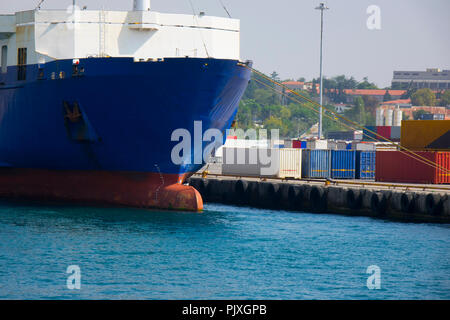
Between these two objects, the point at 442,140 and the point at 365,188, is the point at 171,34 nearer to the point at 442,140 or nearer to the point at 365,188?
the point at 365,188

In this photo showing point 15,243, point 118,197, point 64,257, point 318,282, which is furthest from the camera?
point 118,197

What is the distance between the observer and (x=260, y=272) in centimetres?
2522

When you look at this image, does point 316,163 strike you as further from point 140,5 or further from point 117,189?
point 140,5

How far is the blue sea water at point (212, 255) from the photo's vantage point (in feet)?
75.3

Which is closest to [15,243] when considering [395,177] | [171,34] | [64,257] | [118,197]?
[64,257]

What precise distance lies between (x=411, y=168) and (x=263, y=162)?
8990mm

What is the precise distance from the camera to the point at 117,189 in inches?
1468

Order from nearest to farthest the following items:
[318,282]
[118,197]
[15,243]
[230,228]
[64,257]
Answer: [318,282]
[64,257]
[15,243]
[230,228]
[118,197]

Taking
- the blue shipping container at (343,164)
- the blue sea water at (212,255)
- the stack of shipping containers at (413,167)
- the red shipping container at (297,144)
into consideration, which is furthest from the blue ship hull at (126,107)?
the red shipping container at (297,144)

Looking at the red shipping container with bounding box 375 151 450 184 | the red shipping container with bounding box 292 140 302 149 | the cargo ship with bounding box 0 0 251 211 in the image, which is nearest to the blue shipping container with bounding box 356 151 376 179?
the red shipping container with bounding box 375 151 450 184

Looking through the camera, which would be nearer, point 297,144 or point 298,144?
point 298,144

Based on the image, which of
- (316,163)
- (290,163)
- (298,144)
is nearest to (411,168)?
(316,163)

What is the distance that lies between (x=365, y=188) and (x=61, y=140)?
50.0 ft

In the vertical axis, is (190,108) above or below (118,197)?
above
